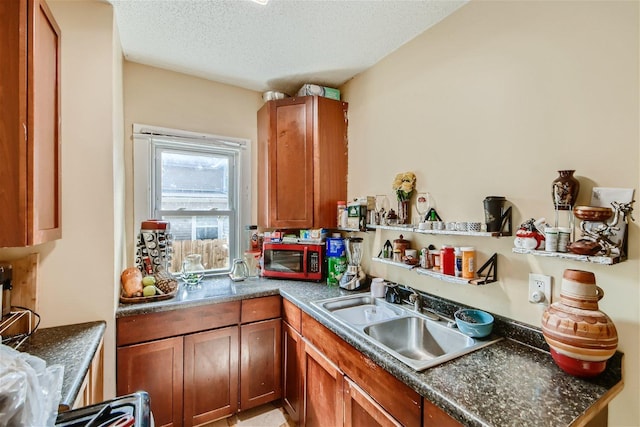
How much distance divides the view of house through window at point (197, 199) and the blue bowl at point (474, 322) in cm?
194

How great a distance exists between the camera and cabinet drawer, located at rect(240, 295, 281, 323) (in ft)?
6.56

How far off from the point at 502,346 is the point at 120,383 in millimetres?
1998

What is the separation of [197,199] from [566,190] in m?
2.44

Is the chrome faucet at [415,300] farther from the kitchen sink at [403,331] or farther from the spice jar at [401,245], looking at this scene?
the spice jar at [401,245]

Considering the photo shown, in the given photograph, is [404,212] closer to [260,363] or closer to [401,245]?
[401,245]

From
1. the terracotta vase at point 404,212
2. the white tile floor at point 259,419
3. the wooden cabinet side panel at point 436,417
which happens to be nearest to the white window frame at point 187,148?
the white tile floor at point 259,419

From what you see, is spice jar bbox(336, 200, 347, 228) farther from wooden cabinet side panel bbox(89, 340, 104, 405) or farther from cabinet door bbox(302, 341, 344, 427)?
wooden cabinet side panel bbox(89, 340, 104, 405)

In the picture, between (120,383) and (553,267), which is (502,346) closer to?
(553,267)

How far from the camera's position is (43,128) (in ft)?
3.92

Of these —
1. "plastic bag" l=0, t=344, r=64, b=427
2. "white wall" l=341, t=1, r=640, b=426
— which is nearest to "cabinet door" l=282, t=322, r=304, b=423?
"white wall" l=341, t=1, r=640, b=426

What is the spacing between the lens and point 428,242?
5.79 ft

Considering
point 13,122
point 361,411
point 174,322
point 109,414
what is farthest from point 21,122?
point 361,411

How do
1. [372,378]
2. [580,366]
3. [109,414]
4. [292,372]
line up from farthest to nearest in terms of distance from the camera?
1. [292,372]
2. [372,378]
3. [580,366]
4. [109,414]

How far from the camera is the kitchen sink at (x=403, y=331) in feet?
4.45
